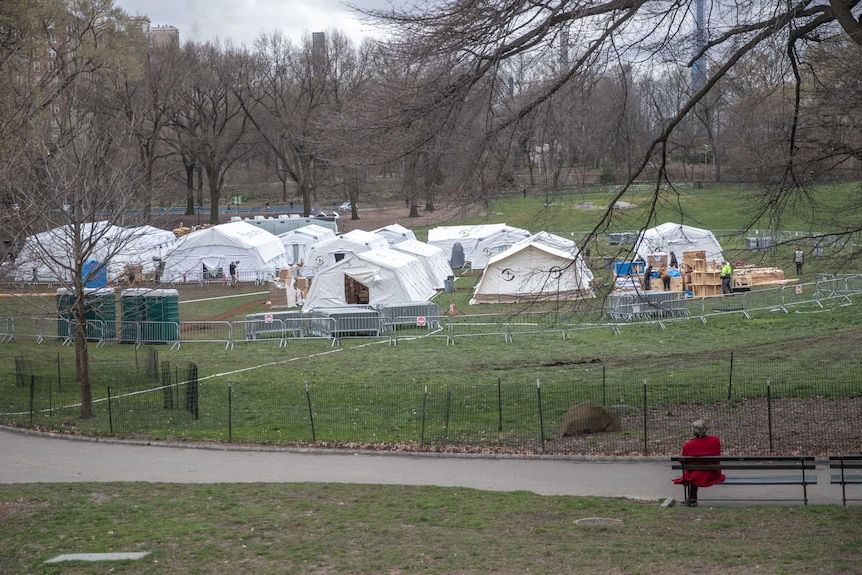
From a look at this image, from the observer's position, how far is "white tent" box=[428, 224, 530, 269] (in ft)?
164

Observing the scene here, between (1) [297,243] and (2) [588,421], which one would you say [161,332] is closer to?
(2) [588,421]

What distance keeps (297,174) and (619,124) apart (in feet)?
240

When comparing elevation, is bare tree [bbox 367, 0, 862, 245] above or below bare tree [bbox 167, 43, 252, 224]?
below

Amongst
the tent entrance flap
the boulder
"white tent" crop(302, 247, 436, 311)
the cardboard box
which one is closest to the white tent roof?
the cardboard box

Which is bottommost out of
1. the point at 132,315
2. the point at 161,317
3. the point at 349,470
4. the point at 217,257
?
the point at 349,470

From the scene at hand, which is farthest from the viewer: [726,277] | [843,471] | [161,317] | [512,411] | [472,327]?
[726,277]

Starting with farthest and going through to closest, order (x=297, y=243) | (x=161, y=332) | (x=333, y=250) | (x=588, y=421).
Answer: (x=297, y=243), (x=333, y=250), (x=161, y=332), (x=588, y=421)

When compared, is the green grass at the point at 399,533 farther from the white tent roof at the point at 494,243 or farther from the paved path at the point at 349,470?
the white tent roof at the point at 494,243

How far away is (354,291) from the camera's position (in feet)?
126

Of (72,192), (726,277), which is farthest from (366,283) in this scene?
(72,192)

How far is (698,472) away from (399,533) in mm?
4257

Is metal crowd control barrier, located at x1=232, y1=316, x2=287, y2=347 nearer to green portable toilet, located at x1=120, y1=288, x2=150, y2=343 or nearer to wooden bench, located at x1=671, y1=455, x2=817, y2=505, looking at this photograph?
green portable toilet, located at x1=120, y1=288, x2=150, y2=343

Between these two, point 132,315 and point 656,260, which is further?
point 656,260

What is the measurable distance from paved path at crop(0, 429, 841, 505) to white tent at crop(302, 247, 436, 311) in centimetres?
1934
